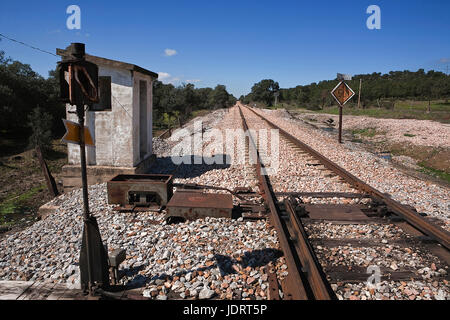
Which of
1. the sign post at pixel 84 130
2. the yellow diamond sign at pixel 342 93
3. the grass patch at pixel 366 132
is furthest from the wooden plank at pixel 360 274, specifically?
the grass patch at pixel 366 132

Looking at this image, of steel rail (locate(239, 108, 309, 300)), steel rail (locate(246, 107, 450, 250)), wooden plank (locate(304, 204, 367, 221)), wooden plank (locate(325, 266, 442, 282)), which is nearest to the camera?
steel rail (locate(239, 108, 309, 300))

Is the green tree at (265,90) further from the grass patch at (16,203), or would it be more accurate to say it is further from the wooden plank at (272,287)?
the wooden plank at (272,287)

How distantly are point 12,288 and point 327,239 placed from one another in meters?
3.53

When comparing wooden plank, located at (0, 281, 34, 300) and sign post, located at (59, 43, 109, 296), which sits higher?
sign post, located at (59, 43, 109, 296)

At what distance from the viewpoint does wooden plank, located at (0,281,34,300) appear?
2873 mm

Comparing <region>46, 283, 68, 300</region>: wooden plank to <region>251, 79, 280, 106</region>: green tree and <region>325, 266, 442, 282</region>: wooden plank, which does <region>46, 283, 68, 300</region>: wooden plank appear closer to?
<region>325, 266, 442, 282</region>: wooden plank

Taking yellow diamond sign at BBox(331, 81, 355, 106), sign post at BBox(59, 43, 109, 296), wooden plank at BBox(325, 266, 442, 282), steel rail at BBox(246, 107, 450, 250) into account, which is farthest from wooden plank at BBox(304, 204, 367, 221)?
yellow diamond sign at BBox(331, 81, 355, 106)

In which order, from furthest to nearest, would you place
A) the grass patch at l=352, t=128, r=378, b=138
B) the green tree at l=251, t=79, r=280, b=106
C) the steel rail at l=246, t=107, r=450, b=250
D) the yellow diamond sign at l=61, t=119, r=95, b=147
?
the green tree at l=251, t=79, r=280, b=106 < the grass patch at l=352, t=128, r=378, b=138 < the steel rail at l=246, t=107, r=450, b=250 < the yellow diamond sign at l=61, t=119, r=95, b=147

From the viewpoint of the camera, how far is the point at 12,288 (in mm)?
3002

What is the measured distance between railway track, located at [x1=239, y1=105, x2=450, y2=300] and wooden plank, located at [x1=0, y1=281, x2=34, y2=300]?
2429mm

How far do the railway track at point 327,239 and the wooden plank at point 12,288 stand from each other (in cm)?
243

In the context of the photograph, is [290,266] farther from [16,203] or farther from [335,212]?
[16,203]

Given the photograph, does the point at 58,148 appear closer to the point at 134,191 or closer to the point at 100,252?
the point at 134,191

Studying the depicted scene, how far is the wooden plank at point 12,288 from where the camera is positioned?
9.43ft
